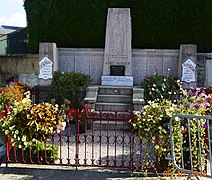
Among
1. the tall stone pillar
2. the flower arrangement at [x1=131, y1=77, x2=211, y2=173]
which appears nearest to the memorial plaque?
the tall stone pillar

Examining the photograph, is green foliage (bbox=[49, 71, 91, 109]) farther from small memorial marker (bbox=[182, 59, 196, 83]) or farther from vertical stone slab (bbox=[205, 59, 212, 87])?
vertical stone slab (bbox=[205, 59, 212, 87])

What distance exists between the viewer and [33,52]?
1172cm

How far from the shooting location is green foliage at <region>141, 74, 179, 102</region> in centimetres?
802

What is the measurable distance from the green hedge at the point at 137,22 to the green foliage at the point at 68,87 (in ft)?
8.03

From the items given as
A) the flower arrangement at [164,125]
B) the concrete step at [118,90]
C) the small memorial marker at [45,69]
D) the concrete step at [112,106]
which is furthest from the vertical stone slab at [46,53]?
the flower arrangement at [164,125]

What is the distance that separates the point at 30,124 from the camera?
3.97 meters

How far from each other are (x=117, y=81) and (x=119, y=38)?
1544 mm

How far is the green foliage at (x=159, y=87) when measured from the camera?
8023mm

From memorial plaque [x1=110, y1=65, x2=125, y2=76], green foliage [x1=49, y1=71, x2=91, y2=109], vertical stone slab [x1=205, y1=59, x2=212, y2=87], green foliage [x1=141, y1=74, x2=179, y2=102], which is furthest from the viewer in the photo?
vertical stone slab [x1=205, y1=59, x2=212, y2=87]

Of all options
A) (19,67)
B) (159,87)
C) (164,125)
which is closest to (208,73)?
(159,87)

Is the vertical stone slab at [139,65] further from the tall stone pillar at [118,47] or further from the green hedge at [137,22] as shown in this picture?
the green hedge at [137,22]

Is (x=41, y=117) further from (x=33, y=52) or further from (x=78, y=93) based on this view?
(x=33, y=52)

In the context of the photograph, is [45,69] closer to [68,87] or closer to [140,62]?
[68,87]

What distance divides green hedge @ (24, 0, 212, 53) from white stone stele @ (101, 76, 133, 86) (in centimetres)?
169
